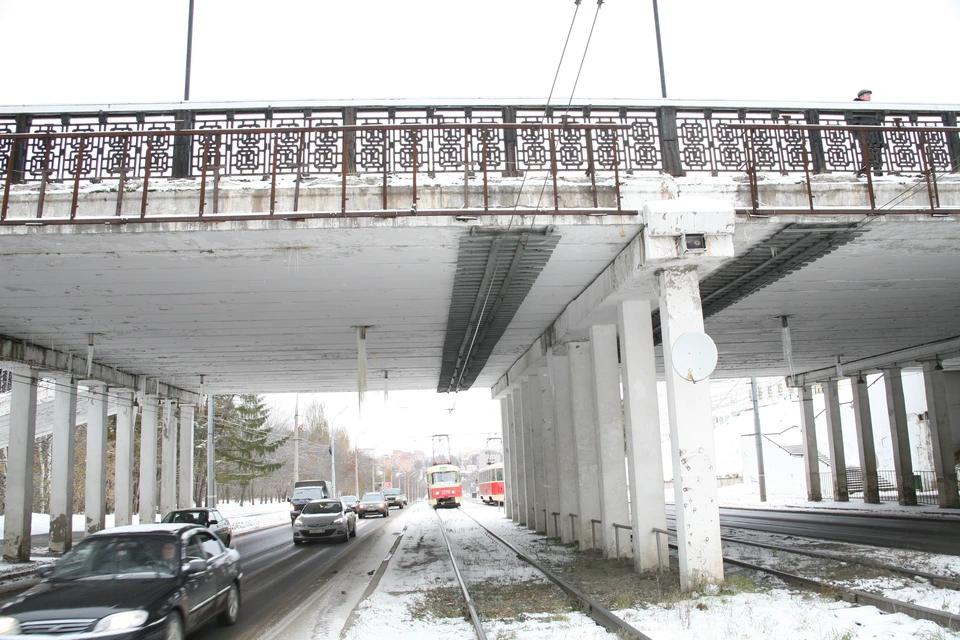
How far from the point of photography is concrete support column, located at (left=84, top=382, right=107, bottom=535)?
2220 centimetres

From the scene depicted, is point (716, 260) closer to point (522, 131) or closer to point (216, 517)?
point (522, 131)

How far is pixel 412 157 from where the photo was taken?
34.9 ft

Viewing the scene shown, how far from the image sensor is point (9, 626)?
6375mm

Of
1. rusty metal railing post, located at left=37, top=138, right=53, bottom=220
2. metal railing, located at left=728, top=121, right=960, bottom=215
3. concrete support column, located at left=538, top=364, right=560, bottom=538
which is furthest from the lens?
concrete support column, located at left=538, top=364, right=560, bottom=538

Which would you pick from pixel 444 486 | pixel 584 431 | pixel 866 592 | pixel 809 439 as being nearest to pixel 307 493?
pixel 444 486

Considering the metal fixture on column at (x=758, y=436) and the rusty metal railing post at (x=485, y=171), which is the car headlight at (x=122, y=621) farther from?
the metal fixture on column at (x=758, y=436)

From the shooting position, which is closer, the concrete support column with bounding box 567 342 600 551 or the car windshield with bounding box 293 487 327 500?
the concrete support column with bounding box 567 342 600 551

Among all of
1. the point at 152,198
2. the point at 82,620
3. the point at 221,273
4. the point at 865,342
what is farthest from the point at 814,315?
the point at 82,620

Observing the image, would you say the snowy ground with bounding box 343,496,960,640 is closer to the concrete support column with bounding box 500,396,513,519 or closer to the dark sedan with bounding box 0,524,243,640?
the dark sedan with bounding box 0,524,243,640

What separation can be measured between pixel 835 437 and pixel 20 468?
3109 centimetres

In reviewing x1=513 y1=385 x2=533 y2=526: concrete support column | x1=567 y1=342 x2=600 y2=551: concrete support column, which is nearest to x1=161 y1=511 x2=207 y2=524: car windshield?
x1=513 y1=385 x2=533 y2=526: concrete support column

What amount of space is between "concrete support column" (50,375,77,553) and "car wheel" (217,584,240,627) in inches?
515

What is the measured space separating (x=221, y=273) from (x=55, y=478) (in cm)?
1234

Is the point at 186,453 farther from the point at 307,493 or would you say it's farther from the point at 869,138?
the point at 869,138
